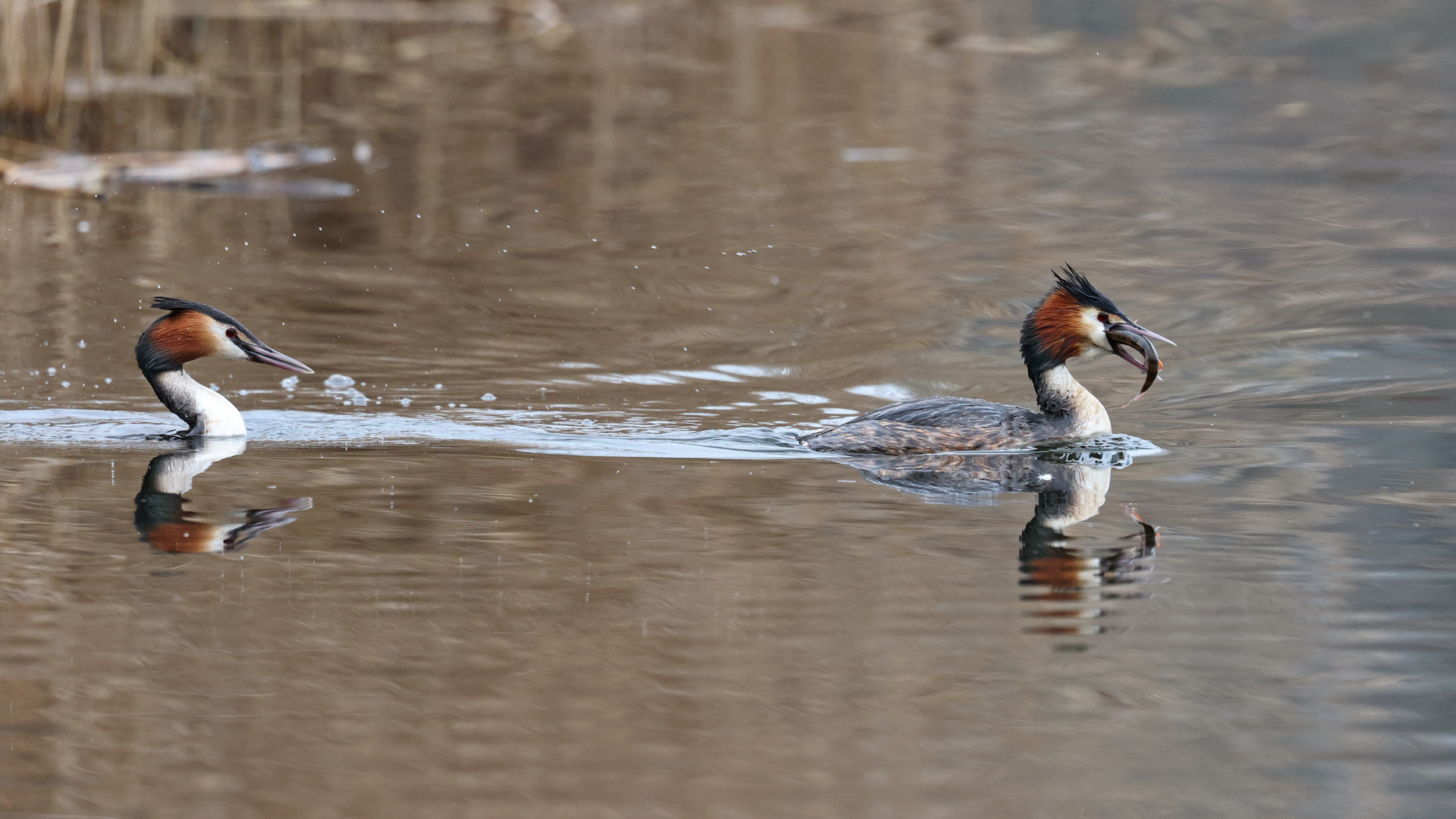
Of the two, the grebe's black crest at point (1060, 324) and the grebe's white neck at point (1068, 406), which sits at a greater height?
the grebe's black crest at point (1060, 324)

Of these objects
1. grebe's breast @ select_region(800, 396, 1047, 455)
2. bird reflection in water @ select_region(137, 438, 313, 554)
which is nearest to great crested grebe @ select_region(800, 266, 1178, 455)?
grebe's breast @ select_region(800, 396, 1047, 455)

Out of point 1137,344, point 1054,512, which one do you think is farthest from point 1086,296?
point 1054,512

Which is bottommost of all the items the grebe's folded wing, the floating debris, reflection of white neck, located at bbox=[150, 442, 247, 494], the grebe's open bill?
reflection of white neck, located at bbox=[150, 442, 247, 494]

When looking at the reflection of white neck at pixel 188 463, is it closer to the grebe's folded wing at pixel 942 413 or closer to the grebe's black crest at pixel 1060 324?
the grebe's folded wing at pixel 942 413

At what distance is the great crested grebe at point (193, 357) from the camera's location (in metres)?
7.81

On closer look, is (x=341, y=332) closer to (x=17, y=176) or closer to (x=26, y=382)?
(x=26, y=382)

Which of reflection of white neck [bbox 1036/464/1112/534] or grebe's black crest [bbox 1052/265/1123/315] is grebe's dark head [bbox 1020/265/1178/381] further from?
reflection of white neck [bbox 1036/464/1112/534]

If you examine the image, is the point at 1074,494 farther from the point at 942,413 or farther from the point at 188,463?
the point at 188,463

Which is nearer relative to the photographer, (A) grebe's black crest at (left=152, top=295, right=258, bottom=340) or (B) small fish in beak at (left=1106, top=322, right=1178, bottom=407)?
(B) small fish in beak at (left=1106, top=322, right=1178, bottom=407)

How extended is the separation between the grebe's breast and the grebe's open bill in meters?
0.46

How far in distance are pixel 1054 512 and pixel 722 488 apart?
1281mm

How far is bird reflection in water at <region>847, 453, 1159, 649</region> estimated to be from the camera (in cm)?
530

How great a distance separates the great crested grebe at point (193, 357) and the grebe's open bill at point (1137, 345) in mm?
3591

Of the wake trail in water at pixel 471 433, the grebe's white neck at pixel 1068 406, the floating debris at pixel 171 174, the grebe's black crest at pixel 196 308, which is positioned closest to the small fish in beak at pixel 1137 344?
the grebe's white neck at pixel 1068 406
